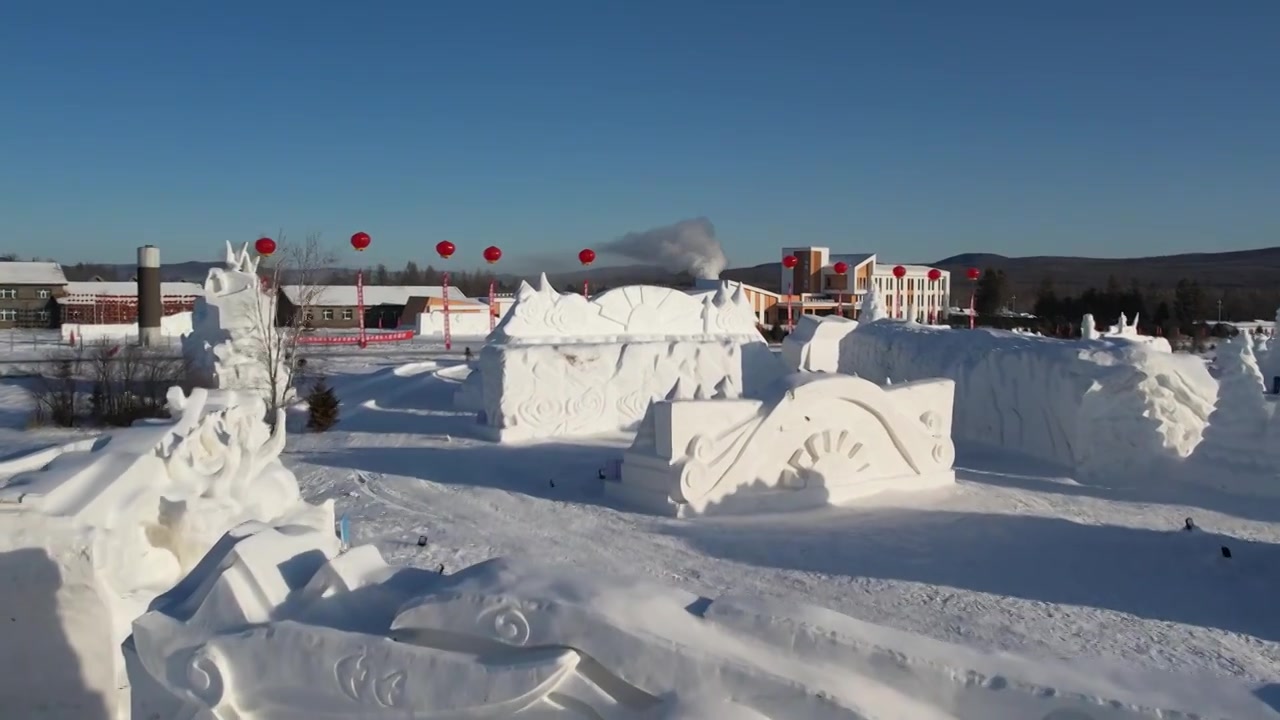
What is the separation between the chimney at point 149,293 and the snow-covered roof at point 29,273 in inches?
697

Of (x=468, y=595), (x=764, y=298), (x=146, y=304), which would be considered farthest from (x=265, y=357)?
(x=764, y=298)

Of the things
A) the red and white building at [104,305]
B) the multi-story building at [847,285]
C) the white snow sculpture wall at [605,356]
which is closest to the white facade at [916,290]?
the multi-story building at [847,285]

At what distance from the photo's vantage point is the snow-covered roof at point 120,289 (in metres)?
48.8

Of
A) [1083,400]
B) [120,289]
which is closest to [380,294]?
[120,289]

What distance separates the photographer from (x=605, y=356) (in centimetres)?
1432

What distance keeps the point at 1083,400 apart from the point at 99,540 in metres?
11.0

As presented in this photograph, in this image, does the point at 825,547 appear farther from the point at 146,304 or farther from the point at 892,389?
the point at 146,304

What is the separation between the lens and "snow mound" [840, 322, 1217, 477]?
11.3 metres

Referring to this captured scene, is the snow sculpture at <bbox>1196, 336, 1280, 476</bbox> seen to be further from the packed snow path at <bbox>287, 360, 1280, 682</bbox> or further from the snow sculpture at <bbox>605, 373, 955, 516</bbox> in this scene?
the snow sculpture at <bbox>605, 373, 955, 516</bbox>

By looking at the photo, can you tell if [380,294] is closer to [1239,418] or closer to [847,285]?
[847,285]

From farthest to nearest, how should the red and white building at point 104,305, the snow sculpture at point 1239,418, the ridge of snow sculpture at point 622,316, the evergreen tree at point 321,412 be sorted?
1. the red and white building at point 104,305
2. the evergreen tree at point 321,412
3. the ridge of snow sculpture at point 622,316
4. the snow sculpture at point 1239,418

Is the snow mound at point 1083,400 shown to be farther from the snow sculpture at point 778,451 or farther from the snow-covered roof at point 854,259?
the snow-covered roof at point 854,259

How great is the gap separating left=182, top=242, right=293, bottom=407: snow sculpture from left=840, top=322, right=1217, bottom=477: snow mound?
11.7 meters

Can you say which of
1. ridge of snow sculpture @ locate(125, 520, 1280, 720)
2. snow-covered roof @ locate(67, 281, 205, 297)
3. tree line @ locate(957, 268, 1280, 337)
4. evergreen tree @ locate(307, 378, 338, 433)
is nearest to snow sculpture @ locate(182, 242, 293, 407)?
evergreen tree @ locate(307, 378, 338, 433)
